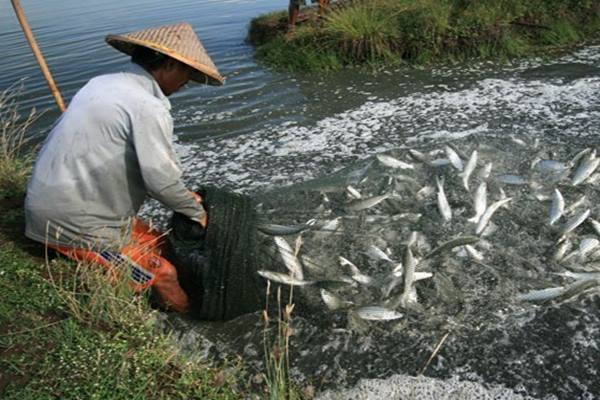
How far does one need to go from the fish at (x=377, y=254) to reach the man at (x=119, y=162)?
4.39 ft

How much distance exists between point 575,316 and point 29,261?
3.71 meters

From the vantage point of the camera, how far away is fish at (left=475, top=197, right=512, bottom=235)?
418cm

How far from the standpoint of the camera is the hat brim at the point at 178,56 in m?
2.97

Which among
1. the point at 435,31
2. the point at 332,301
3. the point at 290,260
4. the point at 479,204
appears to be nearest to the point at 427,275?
the point at 332,301

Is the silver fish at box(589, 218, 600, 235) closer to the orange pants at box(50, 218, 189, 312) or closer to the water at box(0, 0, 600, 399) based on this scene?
the water at box(0, 0, 600, 399)

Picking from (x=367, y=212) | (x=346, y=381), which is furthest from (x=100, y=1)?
(x=346, y=381)

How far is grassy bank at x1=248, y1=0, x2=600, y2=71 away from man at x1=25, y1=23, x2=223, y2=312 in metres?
7.08

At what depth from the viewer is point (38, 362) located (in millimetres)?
2648

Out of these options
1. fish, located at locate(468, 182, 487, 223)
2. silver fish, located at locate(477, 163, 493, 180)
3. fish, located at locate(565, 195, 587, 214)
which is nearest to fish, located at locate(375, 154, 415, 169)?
silver fish, located at locate(477, 163, 493, 180)

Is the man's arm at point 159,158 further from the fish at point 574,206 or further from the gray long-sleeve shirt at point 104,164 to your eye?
the fish at point 574,206

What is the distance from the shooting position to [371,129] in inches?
280

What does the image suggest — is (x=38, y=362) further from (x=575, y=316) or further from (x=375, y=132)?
(x=375, y=132)

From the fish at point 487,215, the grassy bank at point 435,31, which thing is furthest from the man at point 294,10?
the fish at point 487,215

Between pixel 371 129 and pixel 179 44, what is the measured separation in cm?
438
